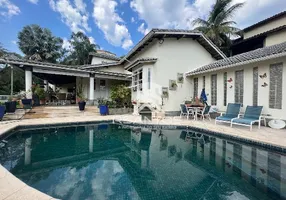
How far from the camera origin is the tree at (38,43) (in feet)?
96.7

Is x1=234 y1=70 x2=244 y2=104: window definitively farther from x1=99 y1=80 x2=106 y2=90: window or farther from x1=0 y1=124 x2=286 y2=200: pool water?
x1=99 y1=80 x2=106 y2=90: window

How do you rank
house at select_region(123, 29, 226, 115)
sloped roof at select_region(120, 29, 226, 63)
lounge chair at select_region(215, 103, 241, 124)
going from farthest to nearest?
house at select_region(123, 29, 226, 115) → sloped roof at select_region(120, 29, 226, 63) → lounge chair at select_region(215, 103, 241, 124)

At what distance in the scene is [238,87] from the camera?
403 inches

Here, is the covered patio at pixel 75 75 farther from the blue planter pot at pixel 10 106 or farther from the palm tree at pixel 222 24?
the palm tree at pixel 222 24

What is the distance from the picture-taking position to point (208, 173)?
4406 millimetres

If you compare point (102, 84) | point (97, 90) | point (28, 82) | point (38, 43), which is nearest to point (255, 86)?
point (102, 84)

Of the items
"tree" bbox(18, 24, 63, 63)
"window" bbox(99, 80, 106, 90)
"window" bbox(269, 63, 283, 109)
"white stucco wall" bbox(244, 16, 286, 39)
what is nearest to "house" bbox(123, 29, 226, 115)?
"window" bbox(269, 63, 283, 109)

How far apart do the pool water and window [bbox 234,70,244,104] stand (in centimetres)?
419

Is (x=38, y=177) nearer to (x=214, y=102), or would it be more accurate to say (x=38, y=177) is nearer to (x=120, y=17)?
(x=214, y=102)

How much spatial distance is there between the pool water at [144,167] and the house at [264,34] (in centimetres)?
1458

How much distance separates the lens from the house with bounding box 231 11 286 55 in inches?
602

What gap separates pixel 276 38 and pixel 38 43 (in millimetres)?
35405

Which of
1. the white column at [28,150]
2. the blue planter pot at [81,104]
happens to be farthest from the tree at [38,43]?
the white column at [28,150]

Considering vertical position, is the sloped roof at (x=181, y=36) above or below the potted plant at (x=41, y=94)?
above
